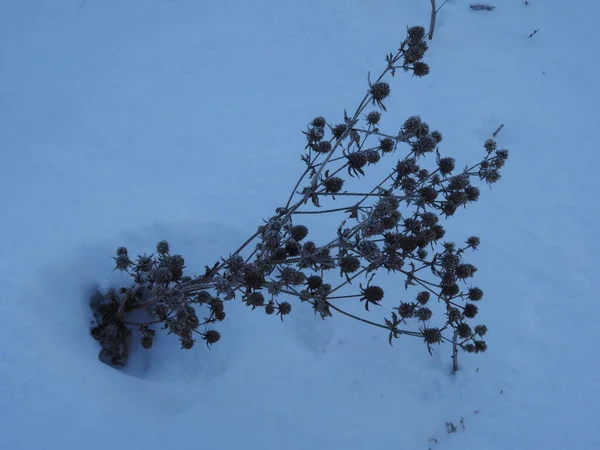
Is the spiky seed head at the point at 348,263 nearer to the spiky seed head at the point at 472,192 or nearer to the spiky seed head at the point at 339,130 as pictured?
the spiky seed head at the point at 339,130

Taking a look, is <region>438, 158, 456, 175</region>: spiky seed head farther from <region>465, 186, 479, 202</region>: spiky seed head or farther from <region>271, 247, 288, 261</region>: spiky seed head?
<region>271, 247, 288, 261</region>: spiky seed head

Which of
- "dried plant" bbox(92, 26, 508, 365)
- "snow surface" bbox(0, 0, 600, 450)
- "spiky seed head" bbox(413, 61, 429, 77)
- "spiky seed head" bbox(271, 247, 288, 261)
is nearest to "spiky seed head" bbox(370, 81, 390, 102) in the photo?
"dried plant" bbox(92, 26, 508, 365)

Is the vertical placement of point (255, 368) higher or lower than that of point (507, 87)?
lower

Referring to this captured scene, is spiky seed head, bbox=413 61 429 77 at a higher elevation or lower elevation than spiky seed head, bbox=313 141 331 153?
higher

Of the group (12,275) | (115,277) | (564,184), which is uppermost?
(564,184)

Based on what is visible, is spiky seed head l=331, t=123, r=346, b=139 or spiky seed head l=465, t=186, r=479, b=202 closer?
spiky seed head l=331, t=123, r=346, b=139

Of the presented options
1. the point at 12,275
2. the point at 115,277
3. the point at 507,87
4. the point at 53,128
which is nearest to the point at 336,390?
the point at 115,277

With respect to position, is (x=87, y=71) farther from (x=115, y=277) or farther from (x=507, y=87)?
(x=507, y=87)

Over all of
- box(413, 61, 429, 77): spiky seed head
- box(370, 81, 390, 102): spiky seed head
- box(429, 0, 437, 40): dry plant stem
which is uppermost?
box(429, 0, 437, 40): dry plant stem

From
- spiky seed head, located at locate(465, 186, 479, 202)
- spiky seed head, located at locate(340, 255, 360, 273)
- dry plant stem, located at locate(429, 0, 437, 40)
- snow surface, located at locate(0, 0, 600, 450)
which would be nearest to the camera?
spiky seed head, located at locate(340, 255, 360, 273)
